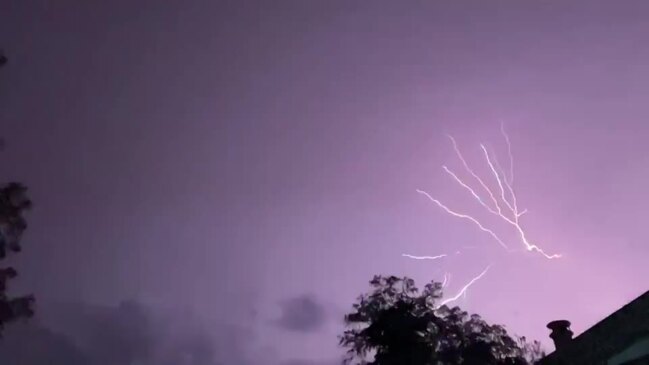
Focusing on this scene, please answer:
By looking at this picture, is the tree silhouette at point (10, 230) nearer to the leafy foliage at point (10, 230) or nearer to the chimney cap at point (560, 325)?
the leafy foliage at point (10, 230)

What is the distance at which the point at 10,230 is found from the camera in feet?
77.3

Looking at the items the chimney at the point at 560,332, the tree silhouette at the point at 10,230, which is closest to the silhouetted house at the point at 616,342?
the chimney at the point at 560,332

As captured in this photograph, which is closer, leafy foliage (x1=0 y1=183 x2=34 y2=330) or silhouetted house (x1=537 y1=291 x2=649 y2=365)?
silhouetted house (x1=537 y1=291 x2=649 y2=365)

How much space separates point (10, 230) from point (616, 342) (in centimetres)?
2277

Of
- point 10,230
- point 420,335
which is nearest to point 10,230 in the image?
point 10,230

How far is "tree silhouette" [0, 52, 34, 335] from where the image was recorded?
23359mm

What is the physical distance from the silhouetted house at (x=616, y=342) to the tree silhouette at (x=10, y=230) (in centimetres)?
2131

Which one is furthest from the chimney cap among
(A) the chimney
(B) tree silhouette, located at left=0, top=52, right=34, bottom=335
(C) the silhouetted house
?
(B) tree silhouette, located at left=0, top=52, right=34, bottom=335

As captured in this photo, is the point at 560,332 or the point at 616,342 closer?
the point at 616,342

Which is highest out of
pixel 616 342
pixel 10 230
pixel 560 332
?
pixel 10 230

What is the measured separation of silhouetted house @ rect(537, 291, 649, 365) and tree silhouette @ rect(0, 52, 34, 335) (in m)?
21.3

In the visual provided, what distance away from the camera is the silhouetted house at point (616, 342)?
58.3ft

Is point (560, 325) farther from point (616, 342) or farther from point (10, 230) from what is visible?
point (10, 230)

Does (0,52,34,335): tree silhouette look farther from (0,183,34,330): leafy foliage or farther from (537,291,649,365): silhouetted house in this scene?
(537,291,649,365): silhouetted house
